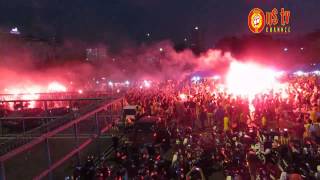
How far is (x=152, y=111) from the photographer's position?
1672cm

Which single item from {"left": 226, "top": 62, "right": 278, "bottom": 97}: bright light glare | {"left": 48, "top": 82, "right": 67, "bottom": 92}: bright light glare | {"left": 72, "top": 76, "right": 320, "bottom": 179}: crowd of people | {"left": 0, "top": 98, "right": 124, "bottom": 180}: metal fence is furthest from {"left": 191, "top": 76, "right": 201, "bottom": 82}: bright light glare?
{"left": 0, "top": 98, "right": 124, "bottom": 180}: metal fence

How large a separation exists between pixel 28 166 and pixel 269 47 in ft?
221

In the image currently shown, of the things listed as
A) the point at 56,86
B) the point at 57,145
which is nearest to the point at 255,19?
the point at 56,86

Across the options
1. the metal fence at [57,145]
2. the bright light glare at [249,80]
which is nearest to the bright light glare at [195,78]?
the bright light glare at [249,80]

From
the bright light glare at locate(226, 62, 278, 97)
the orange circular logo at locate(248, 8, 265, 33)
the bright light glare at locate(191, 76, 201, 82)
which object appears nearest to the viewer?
the bright light glare at locate(226, 62, 278, 97)

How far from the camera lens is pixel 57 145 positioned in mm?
10328

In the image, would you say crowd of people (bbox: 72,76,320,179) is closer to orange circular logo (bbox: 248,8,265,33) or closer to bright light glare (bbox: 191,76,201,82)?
bright light glare (bbox: 191,76,201,82)

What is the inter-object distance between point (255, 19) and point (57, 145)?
111 feet

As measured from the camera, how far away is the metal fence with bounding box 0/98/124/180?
5.14 m

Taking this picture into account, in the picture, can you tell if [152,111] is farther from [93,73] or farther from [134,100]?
[93,73]

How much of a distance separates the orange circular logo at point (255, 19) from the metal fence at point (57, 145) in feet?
102

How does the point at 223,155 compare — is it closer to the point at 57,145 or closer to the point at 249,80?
the point at 57,145

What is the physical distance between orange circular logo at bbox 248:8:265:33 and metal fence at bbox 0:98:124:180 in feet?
102

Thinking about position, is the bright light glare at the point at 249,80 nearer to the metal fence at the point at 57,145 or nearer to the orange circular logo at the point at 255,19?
the orange circular logo at the point at 255,19
